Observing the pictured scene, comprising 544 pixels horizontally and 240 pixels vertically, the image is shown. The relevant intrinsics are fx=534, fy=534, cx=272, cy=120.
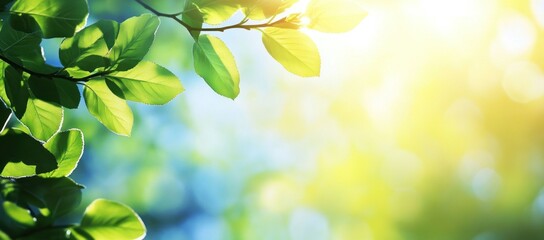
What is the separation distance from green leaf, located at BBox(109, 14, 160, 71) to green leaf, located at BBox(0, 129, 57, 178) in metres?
0.14

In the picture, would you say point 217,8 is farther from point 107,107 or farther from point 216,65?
point 107,107

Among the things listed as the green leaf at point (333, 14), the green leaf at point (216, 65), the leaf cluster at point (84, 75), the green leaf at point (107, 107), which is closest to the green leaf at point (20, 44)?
the leaf cluster at point (84, 75)

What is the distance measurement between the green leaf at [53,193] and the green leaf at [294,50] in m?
0.31

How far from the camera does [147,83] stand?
75 centimetres

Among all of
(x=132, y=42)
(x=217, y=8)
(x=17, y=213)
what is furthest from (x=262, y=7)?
(x=17, y=213)

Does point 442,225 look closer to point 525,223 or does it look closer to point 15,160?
point 525,223

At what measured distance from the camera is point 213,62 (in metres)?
0.76

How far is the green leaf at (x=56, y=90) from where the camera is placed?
2.22 feet

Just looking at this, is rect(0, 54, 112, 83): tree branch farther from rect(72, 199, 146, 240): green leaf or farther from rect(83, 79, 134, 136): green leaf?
rect(72, 199, 146, 240): green leaf

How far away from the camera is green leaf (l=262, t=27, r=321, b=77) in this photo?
29.0 inches

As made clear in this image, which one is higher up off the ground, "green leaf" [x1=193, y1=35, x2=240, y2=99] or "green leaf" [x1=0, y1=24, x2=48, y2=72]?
"green leaf" [x1=193, y1=35, x2=240, y2=99]

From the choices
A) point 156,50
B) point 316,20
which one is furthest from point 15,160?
point 156,50

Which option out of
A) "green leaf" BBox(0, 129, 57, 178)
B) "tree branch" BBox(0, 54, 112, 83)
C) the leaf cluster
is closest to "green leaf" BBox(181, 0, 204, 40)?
the leaf cluster

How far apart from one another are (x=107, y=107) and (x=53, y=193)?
158mm
